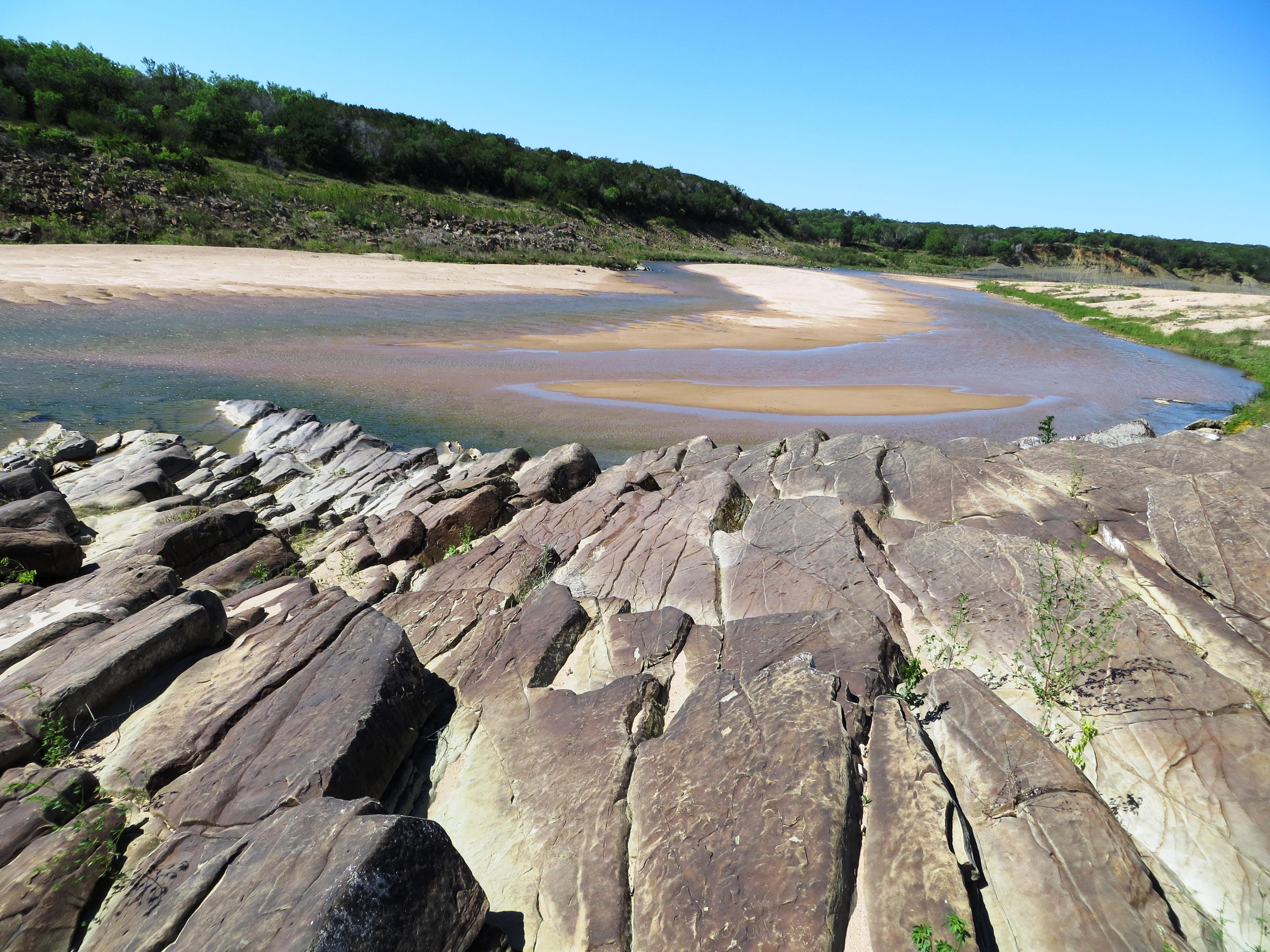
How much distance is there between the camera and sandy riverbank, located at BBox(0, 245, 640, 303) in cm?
2664

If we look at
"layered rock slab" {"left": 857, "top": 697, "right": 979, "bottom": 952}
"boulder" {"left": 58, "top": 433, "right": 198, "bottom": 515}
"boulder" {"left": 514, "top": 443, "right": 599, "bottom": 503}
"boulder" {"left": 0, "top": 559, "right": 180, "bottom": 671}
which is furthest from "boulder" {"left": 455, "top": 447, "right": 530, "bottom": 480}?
"layered rock slab" {"left": 857, "top": 697, "right": 979, "bottom": 952}

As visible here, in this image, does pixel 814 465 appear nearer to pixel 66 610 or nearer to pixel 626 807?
pixel 626 807

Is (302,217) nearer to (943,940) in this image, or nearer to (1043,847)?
(1043,847)

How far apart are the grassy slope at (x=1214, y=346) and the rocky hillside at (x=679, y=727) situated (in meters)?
10.6

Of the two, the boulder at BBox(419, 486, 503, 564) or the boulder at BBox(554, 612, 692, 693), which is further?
the boulder at BBox(419, 486, 503, 564)

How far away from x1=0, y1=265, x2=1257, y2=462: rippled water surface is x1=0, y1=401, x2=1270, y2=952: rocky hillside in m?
7.71

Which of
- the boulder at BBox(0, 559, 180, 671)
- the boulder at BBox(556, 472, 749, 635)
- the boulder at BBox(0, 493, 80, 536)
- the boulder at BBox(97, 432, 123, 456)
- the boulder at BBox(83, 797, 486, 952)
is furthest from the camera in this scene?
the boulder at BBox(97, 432, 123, 456)

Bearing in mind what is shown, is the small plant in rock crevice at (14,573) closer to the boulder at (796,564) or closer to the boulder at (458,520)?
the boulder at (458,520)

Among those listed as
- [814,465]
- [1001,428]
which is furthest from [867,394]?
[814,465]

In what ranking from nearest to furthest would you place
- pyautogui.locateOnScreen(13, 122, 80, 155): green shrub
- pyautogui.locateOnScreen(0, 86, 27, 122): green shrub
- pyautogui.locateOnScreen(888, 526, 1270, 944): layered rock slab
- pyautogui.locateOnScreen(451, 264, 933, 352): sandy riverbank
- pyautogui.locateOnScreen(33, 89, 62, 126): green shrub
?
pyautogui.locateOnScreen(888, 526, 1270, 944): layered rock slab < pyautogui.locateOnScreen(451, 264, 933, 352): sandy riverbank < pyautogui.locateOnScreen(13, 122, 80, 155): green shrub < pyautogui.locateOnScreen(0, 86, 27, 122): green shrub < pyautogui.locateOnScreen(33, 89, 62, 126): green shrub

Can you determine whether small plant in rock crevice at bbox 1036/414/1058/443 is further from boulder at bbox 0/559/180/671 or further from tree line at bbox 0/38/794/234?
tree line at bbox 0/38/794/234

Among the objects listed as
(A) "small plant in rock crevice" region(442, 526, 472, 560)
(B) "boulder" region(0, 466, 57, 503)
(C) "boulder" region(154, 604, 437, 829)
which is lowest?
(A) "small plant in rock crevice" region(442, 526, 472, 560)

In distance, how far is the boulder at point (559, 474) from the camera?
11.5 metres

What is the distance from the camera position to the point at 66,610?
681 cm
